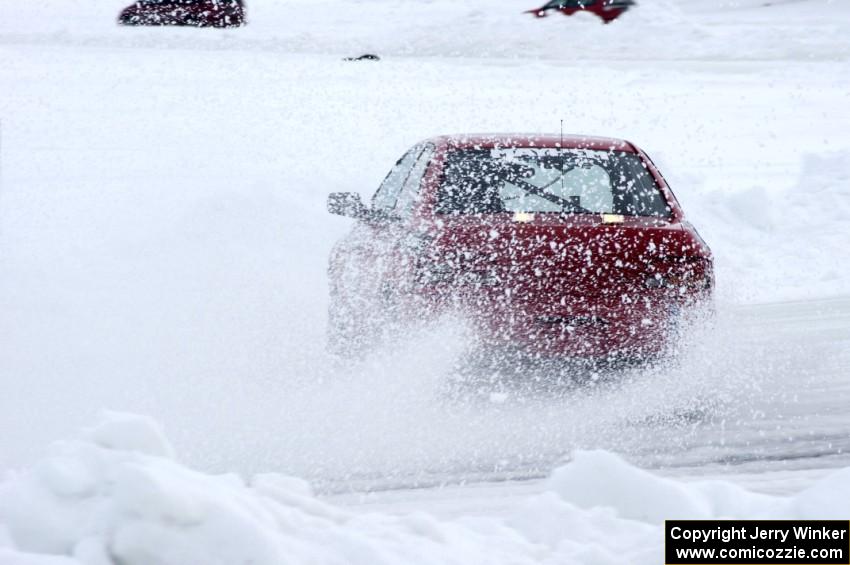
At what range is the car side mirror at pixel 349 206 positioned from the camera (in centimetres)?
764

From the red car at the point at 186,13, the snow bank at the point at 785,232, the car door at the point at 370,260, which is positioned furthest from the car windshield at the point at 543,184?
the red car at the point at 186,13

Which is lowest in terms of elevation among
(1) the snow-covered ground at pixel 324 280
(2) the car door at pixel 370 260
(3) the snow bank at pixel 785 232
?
(3) the snow bank at pixel 785 232

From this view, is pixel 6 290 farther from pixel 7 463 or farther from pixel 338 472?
pixel 338 472

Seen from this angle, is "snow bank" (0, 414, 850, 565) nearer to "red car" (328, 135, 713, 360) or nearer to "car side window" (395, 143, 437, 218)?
"red car" (328, 135, 713, 360)

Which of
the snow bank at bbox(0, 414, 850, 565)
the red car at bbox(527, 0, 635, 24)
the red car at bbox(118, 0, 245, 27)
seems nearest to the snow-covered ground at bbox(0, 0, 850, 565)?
the snow bank at bbox(0, 414, 850, 565)

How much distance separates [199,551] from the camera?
3514 mm

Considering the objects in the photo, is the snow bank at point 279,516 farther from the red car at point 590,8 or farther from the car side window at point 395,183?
the red car at point 590,8

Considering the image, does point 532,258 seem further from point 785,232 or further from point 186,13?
point 186,13

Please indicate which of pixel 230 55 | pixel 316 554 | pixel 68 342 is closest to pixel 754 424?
pixel 316 554

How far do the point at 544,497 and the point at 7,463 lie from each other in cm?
275

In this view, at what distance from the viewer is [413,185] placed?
7.55 metres

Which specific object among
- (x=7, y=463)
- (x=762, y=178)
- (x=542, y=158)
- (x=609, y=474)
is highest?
(x=542, y=158)

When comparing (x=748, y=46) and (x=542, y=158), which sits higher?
(x=542, y=158)

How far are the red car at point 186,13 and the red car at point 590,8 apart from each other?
6.76 m
